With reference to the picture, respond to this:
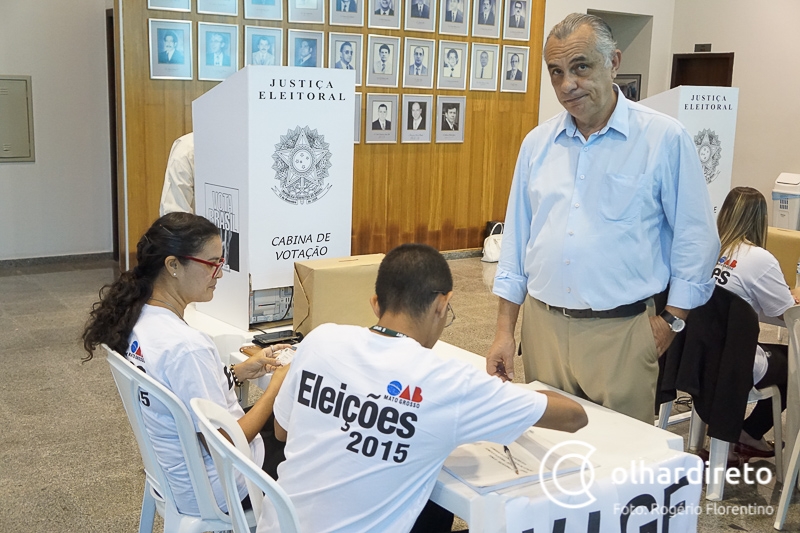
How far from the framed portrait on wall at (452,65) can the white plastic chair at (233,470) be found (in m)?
6.52

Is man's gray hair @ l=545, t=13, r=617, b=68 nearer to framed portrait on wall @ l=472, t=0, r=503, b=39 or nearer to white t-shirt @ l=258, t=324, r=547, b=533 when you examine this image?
white t-shirt @ l=258, t=324, r=547, b=533

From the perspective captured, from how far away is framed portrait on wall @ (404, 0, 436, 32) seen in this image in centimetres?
773

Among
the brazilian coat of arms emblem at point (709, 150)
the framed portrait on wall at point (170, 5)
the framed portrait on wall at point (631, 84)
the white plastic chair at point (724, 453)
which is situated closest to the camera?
the white plastic chair at point (724, 453)

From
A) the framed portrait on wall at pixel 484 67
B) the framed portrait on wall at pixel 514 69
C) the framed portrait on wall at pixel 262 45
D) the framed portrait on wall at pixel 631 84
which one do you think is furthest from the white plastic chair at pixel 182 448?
the framed portrait on wall at pixel 631 84

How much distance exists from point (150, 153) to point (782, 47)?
6.42 metres

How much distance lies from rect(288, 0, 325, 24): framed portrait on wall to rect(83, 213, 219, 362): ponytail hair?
518 centimetres

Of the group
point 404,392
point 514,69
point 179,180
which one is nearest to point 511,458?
point 404,392

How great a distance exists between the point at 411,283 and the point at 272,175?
55.4 inches

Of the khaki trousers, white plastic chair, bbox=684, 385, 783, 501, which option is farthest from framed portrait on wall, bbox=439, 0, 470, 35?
the khaki trousers

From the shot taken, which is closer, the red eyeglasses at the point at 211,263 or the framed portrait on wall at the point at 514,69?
the red eyeglasses at the point at 211,263

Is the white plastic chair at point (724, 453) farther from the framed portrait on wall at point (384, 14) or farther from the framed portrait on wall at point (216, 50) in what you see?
the framed portrait on wall at point (384, 14)

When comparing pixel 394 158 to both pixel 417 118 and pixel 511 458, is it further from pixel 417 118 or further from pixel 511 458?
pixel 511 458

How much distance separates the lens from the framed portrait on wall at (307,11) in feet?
23.2

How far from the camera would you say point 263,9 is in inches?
273
